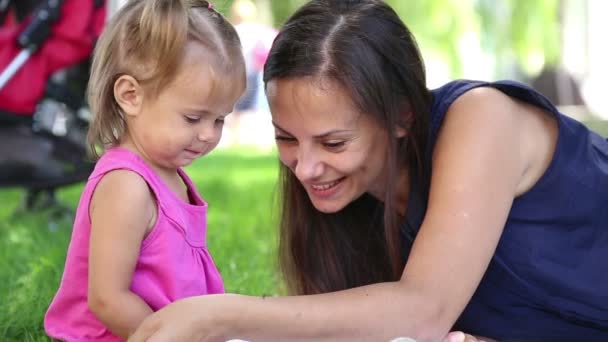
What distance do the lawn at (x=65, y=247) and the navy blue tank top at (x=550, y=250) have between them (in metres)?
0.78

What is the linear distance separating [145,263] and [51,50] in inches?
99.4

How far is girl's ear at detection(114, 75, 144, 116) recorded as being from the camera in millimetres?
2256

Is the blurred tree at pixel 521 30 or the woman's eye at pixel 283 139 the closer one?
the woman's eye at pixel 283 139

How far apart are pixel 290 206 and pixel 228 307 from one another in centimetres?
81

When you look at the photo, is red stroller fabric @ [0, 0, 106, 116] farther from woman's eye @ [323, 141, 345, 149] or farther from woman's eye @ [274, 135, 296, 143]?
woman's eye @ [323, 141, 345, 149]

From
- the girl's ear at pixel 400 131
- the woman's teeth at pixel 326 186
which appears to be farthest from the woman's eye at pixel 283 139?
the girl's ear at pixel 400 131

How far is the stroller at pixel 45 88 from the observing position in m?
4.50

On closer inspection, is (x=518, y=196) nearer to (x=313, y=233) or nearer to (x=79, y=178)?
(x=313, y=233)

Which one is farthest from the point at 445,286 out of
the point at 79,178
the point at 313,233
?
the point at 79,178

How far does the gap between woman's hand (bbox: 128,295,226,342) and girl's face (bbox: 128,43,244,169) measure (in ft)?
1.52

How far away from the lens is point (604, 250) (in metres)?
2.47

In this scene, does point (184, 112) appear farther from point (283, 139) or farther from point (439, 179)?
point (439, 179)

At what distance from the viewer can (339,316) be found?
2.03 metres

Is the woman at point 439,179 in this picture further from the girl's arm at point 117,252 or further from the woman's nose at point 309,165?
the girl's arm at point 117,252
